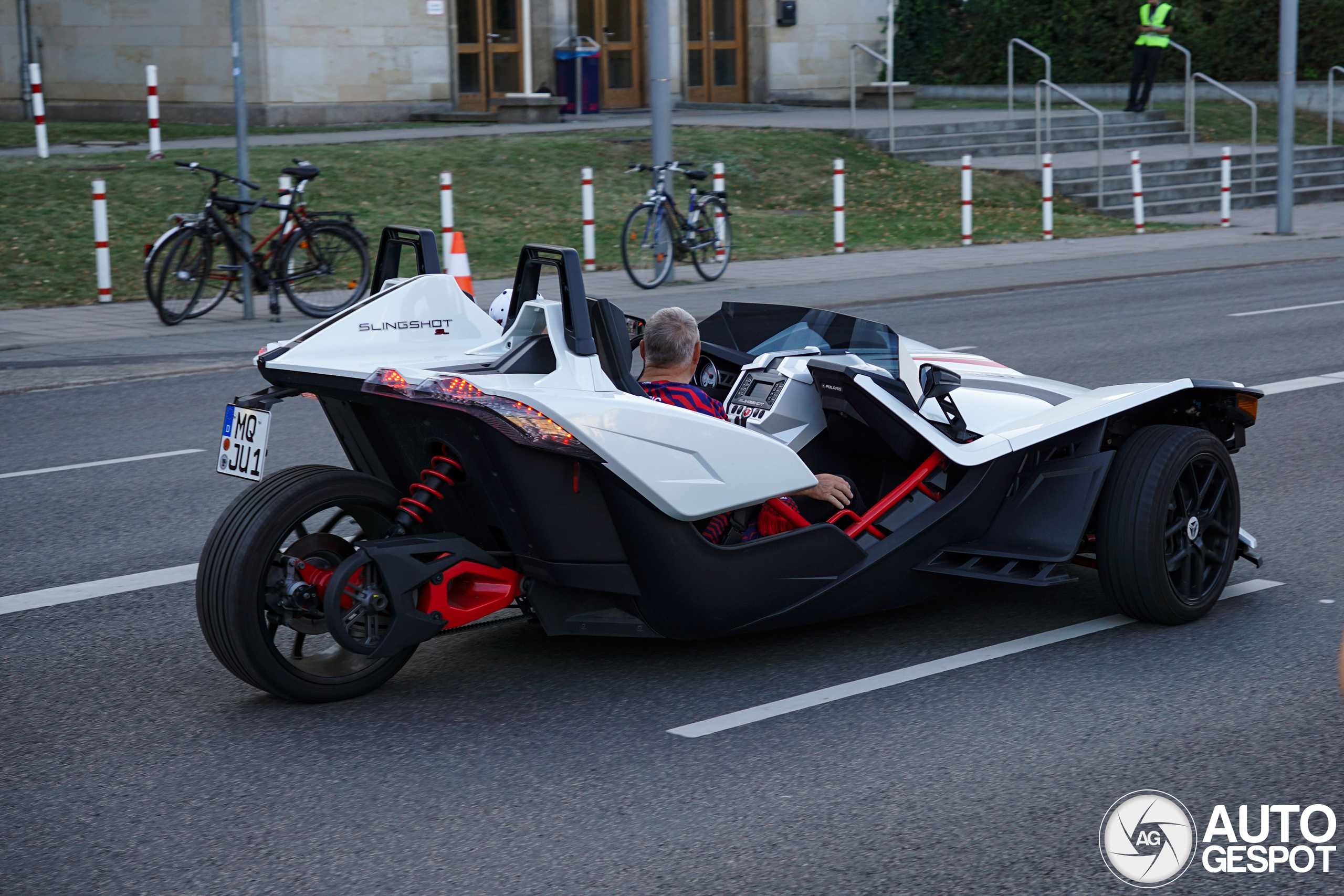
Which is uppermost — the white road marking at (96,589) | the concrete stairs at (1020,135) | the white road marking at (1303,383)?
the concrete stairs at (1020,135)

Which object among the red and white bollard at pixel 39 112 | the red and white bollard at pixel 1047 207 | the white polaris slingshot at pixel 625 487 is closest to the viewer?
the white polaris slingshot at pixel 625 487

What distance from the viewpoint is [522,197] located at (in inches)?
838

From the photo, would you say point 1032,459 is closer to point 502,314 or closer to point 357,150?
point 502,314

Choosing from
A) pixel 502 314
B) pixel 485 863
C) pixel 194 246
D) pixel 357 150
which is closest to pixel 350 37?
pixel 357 150

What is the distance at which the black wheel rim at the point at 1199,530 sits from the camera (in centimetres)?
521

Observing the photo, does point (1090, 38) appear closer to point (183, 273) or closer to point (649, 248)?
point (649, 248)

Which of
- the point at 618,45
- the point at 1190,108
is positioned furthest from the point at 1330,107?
the point at 618,45

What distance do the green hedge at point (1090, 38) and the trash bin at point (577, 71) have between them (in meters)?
9.94

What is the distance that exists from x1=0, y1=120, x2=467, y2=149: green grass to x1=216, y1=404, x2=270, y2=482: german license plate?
20.2m

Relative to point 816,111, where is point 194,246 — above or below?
below

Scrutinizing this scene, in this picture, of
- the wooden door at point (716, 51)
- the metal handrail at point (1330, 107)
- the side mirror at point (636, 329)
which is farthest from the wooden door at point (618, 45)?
the side mirror at point (636, 329)

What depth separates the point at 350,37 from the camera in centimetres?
2758

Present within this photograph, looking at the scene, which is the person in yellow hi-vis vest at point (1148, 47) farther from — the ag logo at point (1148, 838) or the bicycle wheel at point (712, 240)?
the ag logo at point (1148, 838)

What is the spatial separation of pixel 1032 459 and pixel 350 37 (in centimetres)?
2445
